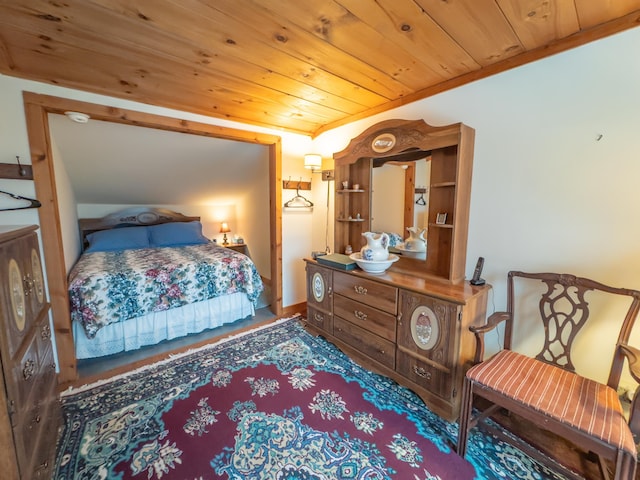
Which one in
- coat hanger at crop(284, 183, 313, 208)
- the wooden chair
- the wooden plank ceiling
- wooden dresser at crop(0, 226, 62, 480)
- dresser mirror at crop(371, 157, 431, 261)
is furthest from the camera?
coat hanger at crop(284, 183, 313, 208)

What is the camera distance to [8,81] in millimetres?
1699

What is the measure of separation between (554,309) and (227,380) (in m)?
2.17

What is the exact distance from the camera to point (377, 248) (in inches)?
82.1

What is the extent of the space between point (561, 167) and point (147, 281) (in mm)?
3212

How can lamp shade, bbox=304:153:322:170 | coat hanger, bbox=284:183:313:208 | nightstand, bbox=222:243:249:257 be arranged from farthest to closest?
nightstand, bbox=222:243:249:257 < coat hanger, bbox=284:183:313:208 < lamp shade, bbox=304:153:322:170

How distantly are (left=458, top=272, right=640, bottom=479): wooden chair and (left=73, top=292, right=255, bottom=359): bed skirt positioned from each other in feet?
7.69

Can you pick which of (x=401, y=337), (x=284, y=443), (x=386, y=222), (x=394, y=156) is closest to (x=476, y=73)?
(x=394, y=156)

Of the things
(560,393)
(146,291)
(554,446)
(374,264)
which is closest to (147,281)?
(146,291)

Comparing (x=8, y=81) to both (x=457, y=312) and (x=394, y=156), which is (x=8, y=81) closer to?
(x=394, y=156)

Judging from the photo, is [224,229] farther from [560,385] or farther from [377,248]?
[560,385]

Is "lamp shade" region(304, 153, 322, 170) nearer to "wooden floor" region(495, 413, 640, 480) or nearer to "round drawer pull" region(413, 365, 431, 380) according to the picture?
"round drawer pull" region(413, 365, 431, 380)

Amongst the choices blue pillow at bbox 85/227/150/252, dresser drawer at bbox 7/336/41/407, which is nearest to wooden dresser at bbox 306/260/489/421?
dresser drawer at bbox 7/336/41/407

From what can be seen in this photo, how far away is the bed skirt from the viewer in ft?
7.55

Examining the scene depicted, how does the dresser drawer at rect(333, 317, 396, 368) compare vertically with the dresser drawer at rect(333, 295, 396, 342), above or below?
below
